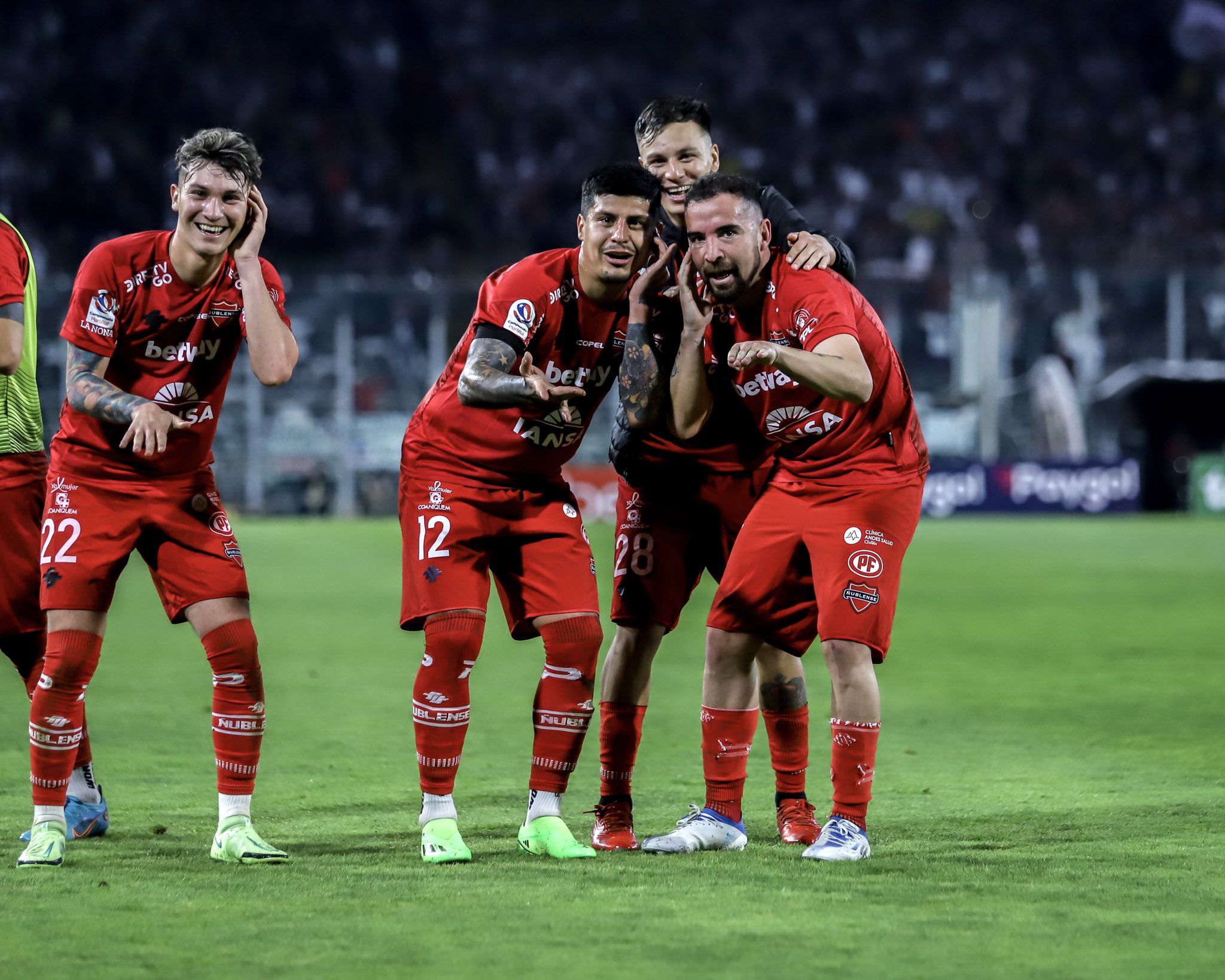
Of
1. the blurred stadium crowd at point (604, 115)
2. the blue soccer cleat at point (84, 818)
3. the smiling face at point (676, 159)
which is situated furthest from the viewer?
the blurred stadium crowd at point (604, 115)

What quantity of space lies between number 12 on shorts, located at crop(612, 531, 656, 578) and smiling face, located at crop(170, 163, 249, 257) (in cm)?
157

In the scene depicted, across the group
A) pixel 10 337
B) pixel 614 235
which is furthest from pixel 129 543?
pixel 614 235

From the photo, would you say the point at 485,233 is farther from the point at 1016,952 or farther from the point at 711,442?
the point at 1016,952

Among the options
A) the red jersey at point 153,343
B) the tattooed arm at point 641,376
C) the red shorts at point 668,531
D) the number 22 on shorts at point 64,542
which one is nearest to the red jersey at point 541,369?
the tattooed arm at point 641,376

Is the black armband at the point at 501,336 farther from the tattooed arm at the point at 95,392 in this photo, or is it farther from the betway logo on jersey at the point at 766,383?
the tattooed arm at the point at 95,392

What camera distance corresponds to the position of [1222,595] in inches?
545

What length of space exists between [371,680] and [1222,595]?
8.13m

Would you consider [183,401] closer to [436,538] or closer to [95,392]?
[95,392]

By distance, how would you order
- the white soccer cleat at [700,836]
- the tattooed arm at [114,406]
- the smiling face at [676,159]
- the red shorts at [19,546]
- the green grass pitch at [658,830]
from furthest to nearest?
the smiling face at [676,159]
the red shorts at [19,546]
the white soccer cleat at [700,836]
the tattooed arm at [114,406]
the green grass pitch at [658,830]

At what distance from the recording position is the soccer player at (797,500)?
4.73 metres

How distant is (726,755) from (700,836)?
30 cm

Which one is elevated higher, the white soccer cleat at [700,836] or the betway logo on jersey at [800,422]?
the betway logo on jersey at [800,422]

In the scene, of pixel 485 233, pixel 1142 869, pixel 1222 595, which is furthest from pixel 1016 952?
pixel 485 233

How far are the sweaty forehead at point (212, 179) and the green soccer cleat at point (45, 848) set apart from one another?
189 centimetres
